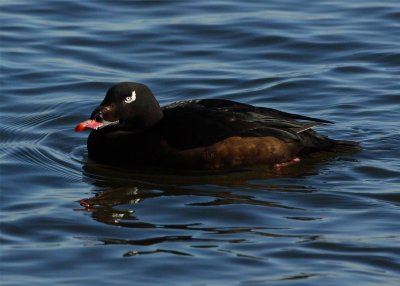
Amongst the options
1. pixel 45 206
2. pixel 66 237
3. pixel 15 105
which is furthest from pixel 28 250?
pixel 15 105

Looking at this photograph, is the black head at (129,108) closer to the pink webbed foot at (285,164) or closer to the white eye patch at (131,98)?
the white eye patch at (131,98)

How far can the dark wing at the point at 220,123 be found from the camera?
10.7m

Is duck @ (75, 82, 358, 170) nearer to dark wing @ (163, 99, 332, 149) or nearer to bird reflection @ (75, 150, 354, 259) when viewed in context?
dark wing @ (163, 99, 332, 149)

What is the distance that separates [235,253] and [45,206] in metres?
1.88

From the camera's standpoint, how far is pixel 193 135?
10.7 metres

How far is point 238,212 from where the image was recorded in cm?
956

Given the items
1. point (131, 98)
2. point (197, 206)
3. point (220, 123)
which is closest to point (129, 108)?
point (131, 98)

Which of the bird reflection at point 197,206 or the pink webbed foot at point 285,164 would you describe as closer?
the bird reflection at point 197,206

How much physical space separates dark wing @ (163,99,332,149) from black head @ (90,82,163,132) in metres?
0.15

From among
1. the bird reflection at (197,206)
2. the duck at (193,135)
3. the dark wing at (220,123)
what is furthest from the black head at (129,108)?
the bird reflection at (197,206)

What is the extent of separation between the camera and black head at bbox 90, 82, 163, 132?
35.7 ft

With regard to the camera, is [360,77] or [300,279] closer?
[300,279]

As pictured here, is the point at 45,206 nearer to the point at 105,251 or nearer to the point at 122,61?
the point at 105,251

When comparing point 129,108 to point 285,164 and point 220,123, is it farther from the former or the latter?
point 285,164
